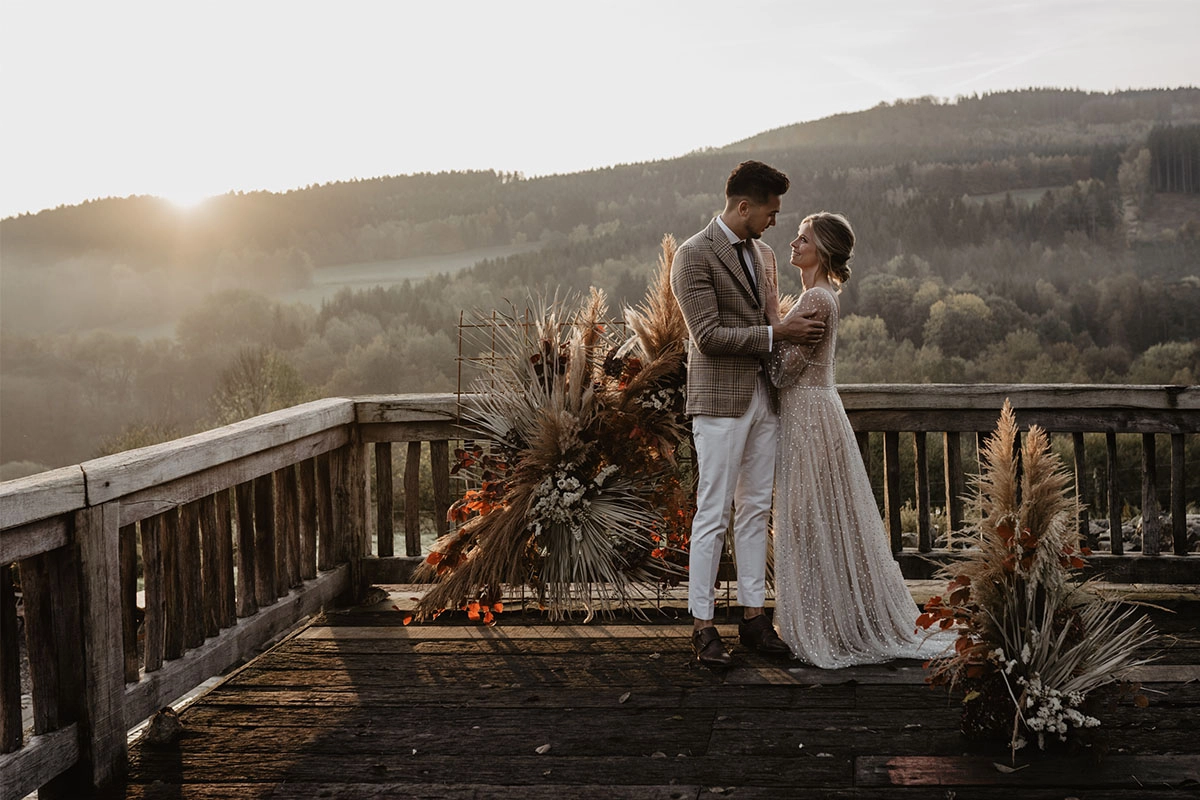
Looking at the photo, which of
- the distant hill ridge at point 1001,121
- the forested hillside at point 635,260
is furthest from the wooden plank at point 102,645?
the distant hill ridge at point 1001,121

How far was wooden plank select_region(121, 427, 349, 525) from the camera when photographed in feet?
11.2

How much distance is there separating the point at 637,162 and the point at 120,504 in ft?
112

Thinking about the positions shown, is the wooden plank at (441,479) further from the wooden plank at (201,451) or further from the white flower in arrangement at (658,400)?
the white flower in arrangement at (658,400)

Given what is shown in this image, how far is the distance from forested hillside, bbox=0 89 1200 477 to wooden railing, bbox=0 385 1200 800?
Answer: 1978 centimetres

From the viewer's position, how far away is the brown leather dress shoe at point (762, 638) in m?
4.10

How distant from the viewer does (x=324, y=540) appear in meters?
5.04

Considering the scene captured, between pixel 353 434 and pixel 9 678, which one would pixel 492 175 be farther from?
pixel 9 678

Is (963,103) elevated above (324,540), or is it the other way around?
(963,103)

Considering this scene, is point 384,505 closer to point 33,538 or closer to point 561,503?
point 561,503

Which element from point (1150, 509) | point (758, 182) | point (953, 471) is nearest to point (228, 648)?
point (758, 182)

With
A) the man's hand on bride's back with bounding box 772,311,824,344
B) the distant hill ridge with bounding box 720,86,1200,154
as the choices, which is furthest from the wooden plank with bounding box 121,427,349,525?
the distant hill ridge with bounding box 720,86,1200,154

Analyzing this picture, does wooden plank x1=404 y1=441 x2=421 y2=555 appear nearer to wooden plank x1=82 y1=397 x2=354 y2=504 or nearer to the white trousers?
wooden plank x1=82 y1=397 x2=354 y2=504

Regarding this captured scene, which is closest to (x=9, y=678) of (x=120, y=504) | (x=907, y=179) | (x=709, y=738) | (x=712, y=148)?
(x=120, y=504)

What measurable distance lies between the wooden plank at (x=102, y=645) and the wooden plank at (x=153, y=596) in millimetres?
257
